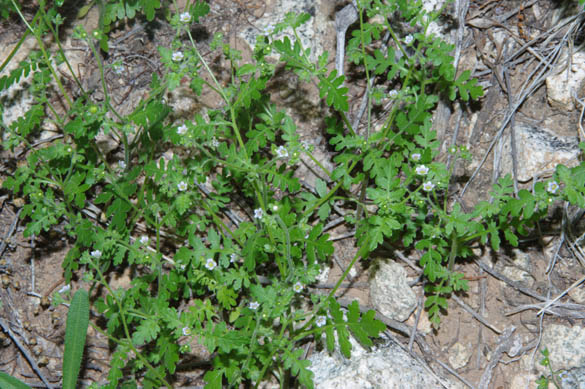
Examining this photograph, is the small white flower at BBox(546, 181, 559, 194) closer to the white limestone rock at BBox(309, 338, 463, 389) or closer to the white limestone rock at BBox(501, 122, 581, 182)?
the white limestone rock at BBox(501, 122, 581, 182)

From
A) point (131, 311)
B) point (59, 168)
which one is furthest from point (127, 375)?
point (59, 168)

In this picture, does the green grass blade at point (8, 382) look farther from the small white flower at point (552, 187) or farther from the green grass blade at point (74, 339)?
the small white flower at point (552, 187)

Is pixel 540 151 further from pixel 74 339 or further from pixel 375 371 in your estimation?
pixel 74 339

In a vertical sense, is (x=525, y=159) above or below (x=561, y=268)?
above

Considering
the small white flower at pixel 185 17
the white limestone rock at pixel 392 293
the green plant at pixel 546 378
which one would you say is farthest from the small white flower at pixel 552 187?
the small white flower at pixel 185 17

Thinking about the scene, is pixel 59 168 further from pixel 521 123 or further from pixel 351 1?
pixel 521 123

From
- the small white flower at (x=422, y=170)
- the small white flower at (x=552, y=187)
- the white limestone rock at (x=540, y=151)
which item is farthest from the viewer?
the white limestone rock at (x=540, y=151)

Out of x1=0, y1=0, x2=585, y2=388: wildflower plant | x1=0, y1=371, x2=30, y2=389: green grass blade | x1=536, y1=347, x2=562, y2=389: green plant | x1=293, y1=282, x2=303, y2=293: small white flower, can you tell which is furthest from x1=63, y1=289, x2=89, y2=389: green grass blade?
x1=536, y1=347, x2=562, y2=389: green plant
